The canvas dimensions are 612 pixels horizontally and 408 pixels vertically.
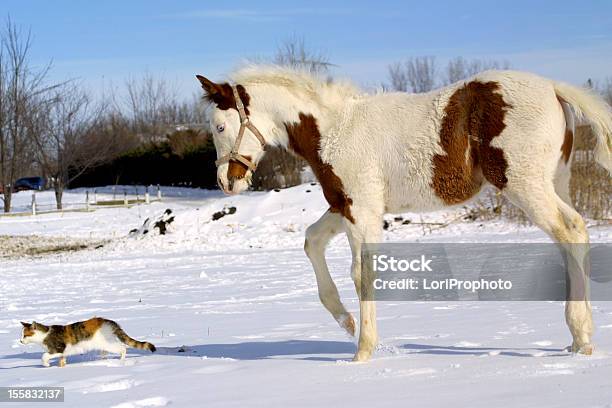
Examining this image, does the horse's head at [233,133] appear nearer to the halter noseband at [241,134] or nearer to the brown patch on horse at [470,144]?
the halter noseband at [241,134]

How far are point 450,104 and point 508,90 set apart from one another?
16.9 inches

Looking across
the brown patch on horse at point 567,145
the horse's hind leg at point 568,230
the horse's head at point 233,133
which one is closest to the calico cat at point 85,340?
the horse's head at point 233,133

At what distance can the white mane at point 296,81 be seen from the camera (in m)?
6.61

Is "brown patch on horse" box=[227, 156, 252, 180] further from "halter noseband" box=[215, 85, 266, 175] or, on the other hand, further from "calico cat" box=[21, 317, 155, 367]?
"calico cat" box=[21, 317, 155, 367]

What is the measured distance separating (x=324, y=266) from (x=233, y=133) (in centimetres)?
136

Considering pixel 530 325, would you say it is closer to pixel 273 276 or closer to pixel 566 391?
pixel 566 391

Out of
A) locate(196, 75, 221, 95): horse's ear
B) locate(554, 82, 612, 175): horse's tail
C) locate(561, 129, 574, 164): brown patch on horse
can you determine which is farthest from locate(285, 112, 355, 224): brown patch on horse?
locate(554, 82, 612, 175): horse's tail

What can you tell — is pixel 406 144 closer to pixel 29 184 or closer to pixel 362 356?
pixel 362 356

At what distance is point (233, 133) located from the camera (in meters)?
6.66

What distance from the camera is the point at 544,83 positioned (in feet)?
19.5

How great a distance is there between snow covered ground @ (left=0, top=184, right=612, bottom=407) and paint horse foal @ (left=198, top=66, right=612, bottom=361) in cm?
60

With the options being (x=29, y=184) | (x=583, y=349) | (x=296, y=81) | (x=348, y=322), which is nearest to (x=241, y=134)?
(x=296, y=81)

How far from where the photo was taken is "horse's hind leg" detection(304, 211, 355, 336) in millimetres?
6672

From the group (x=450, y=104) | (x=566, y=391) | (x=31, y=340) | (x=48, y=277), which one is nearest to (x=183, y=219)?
(x=48, y=277)
